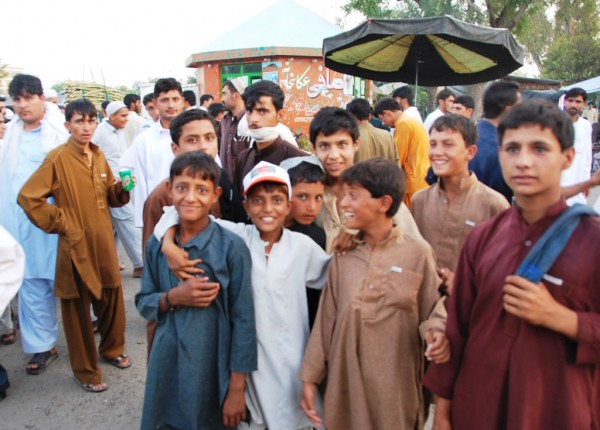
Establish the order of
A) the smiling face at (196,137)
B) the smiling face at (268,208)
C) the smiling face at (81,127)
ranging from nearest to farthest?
the smiling face at (268,208) < the smiling face at (196,137) < the smiling face at (81,127)

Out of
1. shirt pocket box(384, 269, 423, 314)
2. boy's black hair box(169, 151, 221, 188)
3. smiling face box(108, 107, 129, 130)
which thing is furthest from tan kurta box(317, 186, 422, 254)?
smiling face box(108, 107, 129, 130)

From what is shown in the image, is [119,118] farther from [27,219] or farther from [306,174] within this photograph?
[306,174]

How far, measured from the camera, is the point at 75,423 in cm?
296

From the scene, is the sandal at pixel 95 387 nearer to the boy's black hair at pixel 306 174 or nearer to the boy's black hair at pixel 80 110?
the boy's black hair at pixel 80 110

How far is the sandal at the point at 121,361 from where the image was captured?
11.7 feet

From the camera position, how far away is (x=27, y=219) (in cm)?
355

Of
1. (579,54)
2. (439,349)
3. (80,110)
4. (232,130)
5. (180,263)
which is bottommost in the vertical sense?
(439,349)

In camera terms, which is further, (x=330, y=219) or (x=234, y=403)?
(x=330, y=219)

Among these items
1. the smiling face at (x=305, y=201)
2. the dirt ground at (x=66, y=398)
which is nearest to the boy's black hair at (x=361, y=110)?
the smiling face at (x=305, y=201)

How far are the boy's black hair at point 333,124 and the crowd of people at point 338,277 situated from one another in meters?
0.01

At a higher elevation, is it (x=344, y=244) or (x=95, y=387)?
(x=344, y=244)

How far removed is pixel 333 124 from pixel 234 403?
153 centimetres

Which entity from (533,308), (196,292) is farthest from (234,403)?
(533,308)

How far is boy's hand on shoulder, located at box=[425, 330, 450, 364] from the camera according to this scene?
61.9 inches
